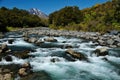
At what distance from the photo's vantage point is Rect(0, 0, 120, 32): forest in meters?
51.7

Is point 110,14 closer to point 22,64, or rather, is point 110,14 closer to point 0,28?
point 0,28

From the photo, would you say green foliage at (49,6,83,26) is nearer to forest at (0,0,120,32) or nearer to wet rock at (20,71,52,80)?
forest at (0,0,120,32)

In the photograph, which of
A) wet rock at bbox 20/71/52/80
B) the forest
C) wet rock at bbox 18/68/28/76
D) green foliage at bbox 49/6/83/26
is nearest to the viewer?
wet rock at bbox 20/71/52/80

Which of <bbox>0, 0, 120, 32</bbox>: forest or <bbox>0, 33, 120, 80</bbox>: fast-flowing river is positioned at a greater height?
<bbox>0, 0, 120, 32</bbox>: forest

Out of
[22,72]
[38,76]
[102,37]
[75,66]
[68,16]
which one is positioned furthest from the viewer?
[68,16]

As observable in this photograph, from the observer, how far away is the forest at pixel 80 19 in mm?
51656

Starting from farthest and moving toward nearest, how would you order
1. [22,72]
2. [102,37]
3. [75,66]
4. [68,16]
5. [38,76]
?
[68,16] < [102,37] < [75,66] < [22,72] < [38,76]

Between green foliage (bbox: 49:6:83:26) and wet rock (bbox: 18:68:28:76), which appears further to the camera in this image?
green foliage (bbox: 49:6:83:26)

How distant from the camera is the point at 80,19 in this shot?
69.7m

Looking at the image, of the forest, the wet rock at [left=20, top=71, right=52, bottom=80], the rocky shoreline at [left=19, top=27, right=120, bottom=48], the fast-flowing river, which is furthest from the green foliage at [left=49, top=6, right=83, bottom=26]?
the wet rock at [left=20, top=71, right=52, bottom=80]

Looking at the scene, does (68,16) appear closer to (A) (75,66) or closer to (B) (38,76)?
(A) (75,66)

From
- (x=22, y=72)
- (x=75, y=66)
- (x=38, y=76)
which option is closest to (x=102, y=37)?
(x=75, y=66)

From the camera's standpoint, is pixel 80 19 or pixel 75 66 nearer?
pixel 75 66

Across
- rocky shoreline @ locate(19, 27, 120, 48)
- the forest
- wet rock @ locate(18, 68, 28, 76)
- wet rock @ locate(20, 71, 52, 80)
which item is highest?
the forest
